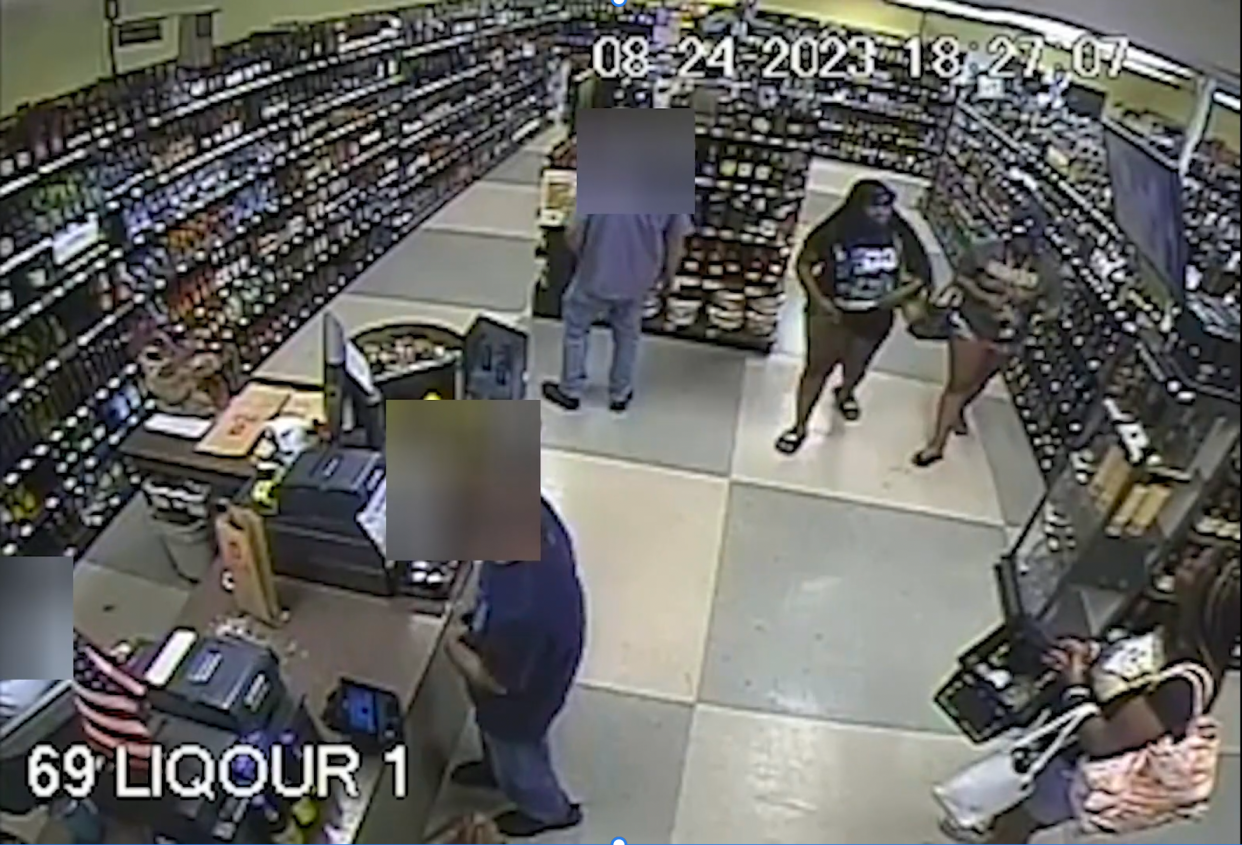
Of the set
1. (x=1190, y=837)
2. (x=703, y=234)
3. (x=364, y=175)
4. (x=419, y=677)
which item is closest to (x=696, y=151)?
(x=703, y=234)

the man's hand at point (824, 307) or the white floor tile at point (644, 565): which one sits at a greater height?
the man's hand at point (824, 307)

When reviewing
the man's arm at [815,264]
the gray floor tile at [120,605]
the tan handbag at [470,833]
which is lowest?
the tan handbag at [470,833]

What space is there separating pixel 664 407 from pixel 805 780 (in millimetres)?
463

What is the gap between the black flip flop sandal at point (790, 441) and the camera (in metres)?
1.40

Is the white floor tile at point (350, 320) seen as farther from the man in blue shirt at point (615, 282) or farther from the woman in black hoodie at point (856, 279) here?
the woman in black hoodie at point (856, 279)

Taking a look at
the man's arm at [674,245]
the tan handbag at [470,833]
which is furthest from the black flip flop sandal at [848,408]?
the tan handbag at [470,833]

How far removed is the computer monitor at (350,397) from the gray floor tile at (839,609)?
461 millimetres

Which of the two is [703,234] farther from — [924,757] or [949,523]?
[924,757]

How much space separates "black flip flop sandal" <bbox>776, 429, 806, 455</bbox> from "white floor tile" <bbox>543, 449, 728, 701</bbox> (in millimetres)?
92

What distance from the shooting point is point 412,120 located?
141cm

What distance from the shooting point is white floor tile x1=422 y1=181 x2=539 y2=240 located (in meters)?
1.39

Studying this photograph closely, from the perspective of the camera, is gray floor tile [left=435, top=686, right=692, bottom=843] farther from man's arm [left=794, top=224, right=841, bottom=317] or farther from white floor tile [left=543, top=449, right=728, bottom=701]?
man's arm [left=794, top=224, right=841, bottom=317]

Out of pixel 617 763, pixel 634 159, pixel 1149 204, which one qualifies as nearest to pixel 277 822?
pixel 617 763

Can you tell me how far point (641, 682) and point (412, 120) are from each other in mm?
672
